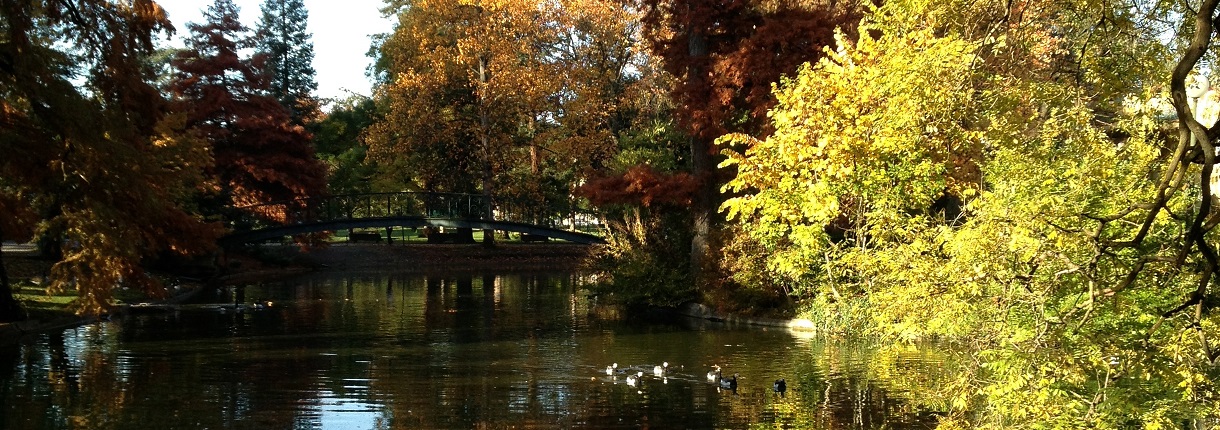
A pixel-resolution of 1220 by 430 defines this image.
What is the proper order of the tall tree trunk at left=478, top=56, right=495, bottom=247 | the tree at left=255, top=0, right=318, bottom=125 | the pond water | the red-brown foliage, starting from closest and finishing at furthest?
the pond water < the red-brown foliage < the tall tree trunk at left=478, top=56, right=495, bottom=247 < the tree at left=255, top=0, right=318, bottom=125

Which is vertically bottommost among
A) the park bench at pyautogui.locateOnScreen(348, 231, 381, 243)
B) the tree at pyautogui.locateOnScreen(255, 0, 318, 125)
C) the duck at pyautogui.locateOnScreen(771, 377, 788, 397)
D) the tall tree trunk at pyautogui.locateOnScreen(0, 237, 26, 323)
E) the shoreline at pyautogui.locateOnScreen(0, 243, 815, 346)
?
the duck at pyautogui.locateOnScreen(771, 377, 788, 397)

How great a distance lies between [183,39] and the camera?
130 ft

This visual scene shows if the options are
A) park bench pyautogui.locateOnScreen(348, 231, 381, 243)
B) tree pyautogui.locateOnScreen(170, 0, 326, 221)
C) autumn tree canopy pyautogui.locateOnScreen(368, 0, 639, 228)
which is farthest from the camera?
park bench pyautogui.locateOnScreen(348, 231, 381, 243)

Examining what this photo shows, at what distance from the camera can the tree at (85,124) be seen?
1544 centimetres

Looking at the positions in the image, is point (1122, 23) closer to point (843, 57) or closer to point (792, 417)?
point (792, 417)

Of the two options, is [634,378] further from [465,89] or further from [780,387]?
[465,89]

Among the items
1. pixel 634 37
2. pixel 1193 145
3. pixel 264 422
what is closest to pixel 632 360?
pixel 264 422

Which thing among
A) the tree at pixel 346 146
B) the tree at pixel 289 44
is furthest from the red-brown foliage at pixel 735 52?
the tree at pixel 289 44

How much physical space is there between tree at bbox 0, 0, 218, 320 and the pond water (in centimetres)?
197

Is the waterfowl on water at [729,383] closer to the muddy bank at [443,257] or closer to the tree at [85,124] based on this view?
the tree at [85,124]

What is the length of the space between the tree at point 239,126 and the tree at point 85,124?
1968cm

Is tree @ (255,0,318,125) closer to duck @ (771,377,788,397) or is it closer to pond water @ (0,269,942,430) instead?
pond water @ (0,269,942,430)

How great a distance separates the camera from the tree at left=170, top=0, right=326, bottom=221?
37312mm

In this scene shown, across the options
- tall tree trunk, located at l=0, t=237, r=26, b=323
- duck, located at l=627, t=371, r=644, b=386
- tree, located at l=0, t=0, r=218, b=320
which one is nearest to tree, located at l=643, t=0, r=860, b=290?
duck, located at l=627, t=371, r=644, b=386
